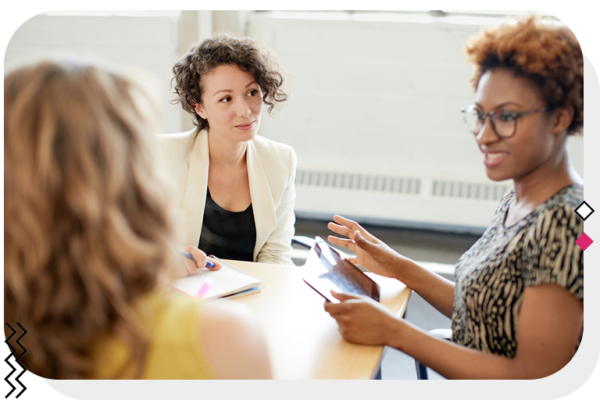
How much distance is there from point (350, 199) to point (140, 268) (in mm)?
2527

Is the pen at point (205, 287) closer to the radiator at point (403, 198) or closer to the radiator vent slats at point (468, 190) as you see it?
the radiator at point (403, 198)

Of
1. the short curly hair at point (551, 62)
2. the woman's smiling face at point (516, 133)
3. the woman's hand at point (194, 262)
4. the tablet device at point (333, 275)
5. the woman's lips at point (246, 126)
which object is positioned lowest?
the woman's hand at point (194, 262)

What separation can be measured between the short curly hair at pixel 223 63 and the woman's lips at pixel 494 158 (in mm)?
981

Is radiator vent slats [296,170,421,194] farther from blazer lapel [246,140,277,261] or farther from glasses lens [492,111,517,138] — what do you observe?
glasses lens [492,111,517,138]

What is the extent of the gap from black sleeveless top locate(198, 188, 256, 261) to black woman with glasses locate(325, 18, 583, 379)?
77 centimetres

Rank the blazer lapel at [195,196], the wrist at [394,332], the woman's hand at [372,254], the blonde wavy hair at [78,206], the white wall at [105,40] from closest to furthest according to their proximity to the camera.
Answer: the blonde wavy hair at [78,206]
the white wall at [105,40]
the wrist at [394,332]
the woman's hand at [372,254]
the blazer lapel at [195,196]

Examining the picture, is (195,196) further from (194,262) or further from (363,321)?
(363,321)

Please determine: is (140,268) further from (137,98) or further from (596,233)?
(596,233)

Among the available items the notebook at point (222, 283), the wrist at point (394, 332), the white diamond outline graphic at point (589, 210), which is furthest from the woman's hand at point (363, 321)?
the white diamond outline graphic at point (589, 210)

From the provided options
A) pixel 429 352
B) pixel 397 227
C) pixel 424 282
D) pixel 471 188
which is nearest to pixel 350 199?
pixel 397 227

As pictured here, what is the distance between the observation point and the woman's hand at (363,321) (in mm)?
916

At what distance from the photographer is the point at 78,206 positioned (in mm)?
521

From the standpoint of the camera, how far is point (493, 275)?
2.77ft

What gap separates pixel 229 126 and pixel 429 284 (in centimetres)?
82
